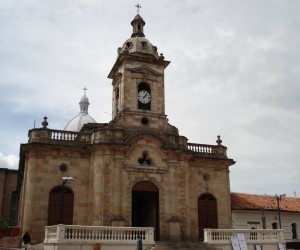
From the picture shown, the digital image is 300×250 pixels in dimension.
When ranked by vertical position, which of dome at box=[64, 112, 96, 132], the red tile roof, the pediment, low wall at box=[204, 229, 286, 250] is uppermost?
dome at box=[64, 112, 96, 132]

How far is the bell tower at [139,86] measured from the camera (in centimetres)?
2994

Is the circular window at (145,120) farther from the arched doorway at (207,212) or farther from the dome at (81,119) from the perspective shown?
the dome at (81,119)

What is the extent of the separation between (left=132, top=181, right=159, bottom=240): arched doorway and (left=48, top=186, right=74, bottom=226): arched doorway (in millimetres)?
4199

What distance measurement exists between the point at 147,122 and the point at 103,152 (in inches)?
169

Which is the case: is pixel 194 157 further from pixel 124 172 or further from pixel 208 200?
pixel 124 172

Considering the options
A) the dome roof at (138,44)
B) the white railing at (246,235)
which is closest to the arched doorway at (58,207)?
the white railing at (246,235)

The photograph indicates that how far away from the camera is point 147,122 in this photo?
30078 mm

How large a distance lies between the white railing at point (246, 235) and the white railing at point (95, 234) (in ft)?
12.3

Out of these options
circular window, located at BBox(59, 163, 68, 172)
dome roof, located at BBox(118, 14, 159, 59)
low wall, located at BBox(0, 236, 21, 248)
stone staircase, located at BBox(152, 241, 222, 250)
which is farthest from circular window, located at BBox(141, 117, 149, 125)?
low wall, located at BBox(0, 236, 21, 248)

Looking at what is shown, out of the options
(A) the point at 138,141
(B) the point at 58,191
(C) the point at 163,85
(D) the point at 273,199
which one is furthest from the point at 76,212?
(D) the point at 273,199

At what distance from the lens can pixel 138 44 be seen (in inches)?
1254

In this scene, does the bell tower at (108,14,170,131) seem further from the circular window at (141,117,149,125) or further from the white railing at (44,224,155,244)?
the white railing at (44,224,155,244)

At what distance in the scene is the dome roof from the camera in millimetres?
31609

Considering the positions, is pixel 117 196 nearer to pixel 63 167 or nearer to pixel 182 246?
pixel 63 167
